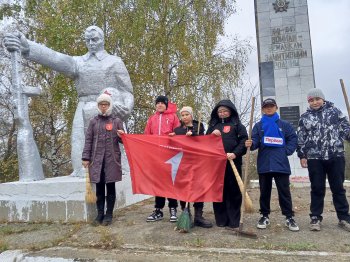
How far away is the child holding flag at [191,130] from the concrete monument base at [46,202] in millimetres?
1455

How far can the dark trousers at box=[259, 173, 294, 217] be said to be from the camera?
423 centimetres

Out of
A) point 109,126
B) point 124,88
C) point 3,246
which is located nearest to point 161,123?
point 109,126

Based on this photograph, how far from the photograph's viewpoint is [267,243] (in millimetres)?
3645

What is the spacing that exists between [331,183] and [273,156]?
0.79 metres

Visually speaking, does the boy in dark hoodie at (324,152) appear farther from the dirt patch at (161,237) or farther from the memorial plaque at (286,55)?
the memorial plaque at (286,55)

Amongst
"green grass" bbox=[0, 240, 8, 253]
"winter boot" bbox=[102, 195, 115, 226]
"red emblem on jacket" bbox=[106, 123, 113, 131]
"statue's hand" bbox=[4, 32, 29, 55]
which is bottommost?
"green grass" bbox=[0, 240, 8, 253]

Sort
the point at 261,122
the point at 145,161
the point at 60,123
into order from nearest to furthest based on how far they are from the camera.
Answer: the point at 261,122 < the point at 145,161 < the point at 60,123

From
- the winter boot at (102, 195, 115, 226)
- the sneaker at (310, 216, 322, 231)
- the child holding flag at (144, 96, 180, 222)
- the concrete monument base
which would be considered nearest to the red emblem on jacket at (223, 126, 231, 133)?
the child holding flag at (144, 96, 180, 222)

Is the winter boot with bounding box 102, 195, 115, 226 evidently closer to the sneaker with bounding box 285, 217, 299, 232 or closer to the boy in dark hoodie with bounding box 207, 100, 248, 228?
the boy in dark hoodie with bounding box 207, 100, 248, 228

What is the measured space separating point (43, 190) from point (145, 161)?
5.30ft

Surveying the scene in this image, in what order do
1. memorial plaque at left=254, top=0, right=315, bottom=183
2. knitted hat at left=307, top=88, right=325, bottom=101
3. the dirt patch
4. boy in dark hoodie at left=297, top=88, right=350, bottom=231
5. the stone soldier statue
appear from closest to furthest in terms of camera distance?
the dirt patch < boy in dark hoodie at left=297, top=88, right=350, bottom=231 < knitted hat at left=307, top=88, right=325, bottom=101 < the stone soldier statue < memorial plaque at left=254, top=0, right=315, bottom=183

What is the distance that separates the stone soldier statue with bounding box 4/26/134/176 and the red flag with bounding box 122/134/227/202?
106cm

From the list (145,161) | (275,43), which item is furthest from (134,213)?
(275,43)

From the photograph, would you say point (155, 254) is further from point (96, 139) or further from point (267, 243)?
point (96, 139)
